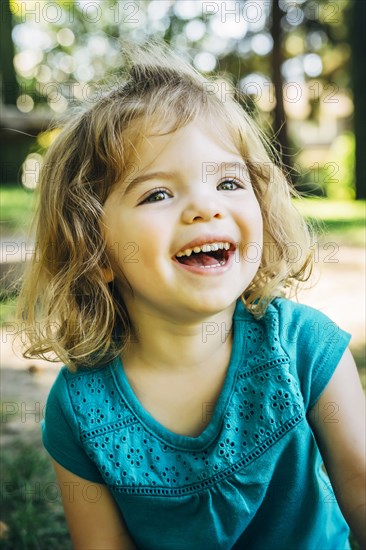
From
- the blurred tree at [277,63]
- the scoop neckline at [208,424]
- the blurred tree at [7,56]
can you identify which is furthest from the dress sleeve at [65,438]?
the blurred tree at [277,63]

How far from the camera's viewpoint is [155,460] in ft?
3.73

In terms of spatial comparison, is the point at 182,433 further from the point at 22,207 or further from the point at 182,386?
the point at 22,207

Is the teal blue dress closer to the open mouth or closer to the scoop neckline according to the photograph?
the scoop neckline

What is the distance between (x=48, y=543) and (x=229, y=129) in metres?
1.00

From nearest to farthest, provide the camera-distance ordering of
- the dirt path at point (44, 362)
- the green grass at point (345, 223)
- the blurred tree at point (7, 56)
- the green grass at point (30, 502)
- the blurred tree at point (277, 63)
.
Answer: the green grass at point (30, 502) → the dirt path at point (44, 362) → the green grass at point (345, 223) → the blurred tree at point (7, 56) → the blurred tree at point (277, 63)

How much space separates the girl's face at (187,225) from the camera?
104 cm

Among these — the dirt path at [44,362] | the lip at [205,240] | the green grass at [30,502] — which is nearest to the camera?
the lip at [205,240]

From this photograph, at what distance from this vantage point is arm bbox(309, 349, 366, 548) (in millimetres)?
1103

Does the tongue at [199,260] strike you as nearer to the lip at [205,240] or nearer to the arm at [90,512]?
the lip at [205,240]

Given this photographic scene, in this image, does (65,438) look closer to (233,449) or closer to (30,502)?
(233,449)

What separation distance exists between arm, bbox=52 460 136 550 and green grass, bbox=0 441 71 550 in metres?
0.30

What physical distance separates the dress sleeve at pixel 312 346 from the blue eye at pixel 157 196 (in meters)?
Result: 0.32

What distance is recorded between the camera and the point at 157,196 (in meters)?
1.08

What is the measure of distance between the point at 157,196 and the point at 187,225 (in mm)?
86
